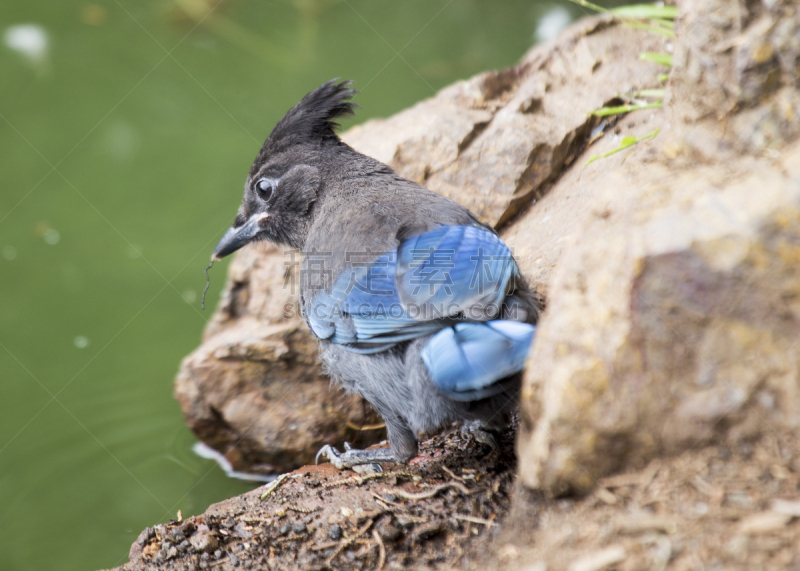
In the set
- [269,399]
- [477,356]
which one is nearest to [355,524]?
[477,356]

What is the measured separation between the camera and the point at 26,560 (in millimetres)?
2963

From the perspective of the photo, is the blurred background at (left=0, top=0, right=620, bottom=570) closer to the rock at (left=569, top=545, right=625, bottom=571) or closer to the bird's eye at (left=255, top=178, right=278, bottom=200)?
the bird's eye at (left=255, top=178, right=278, bottom=200)

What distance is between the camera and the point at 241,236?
3.43m

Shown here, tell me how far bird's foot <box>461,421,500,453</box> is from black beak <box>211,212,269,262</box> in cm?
150

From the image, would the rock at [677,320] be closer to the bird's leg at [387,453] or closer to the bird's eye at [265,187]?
the bird's leg at [387,453]

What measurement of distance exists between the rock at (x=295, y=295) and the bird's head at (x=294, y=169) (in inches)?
19.5

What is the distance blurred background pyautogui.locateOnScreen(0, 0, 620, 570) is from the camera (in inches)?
135

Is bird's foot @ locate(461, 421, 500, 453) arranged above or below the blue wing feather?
below

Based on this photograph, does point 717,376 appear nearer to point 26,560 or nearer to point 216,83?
point 26,560

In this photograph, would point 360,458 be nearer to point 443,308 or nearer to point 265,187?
point 443,308

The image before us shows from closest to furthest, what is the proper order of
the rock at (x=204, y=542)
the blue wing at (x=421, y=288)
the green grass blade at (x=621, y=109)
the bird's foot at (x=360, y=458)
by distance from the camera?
1. the rock at (x=204, y=542)
2. the blue wing at (x=421, y=288)
3. the bird's foot at (x=360, y=458)
4. the green grass blade at (x=621, y=109)

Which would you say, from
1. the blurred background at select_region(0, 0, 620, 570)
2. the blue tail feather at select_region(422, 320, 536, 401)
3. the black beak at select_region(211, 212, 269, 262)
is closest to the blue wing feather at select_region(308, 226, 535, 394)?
the blue tail feather at select_region(422, 320, 536, 401)

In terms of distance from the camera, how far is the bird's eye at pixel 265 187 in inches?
132

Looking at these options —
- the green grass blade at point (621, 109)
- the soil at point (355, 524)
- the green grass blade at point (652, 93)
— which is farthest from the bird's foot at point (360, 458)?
the green grass blade at point (652, 93)
